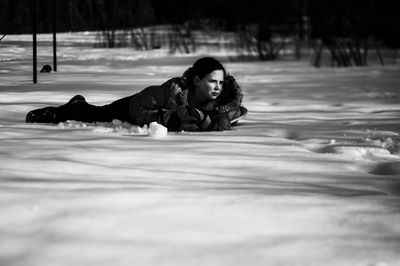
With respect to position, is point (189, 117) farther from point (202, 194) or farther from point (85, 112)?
point (202, 194)

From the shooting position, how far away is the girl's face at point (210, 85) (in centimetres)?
295

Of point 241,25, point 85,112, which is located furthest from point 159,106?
point 241,25

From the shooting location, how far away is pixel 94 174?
1.66 meters

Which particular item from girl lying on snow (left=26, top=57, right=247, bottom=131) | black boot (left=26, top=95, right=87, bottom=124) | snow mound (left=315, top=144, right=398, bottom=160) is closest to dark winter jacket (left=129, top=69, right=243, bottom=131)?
girl lying on snow (left=26, top=57, right=247, bottom=131)

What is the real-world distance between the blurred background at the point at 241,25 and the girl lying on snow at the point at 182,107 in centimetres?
211

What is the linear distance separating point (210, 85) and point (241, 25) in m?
9.87

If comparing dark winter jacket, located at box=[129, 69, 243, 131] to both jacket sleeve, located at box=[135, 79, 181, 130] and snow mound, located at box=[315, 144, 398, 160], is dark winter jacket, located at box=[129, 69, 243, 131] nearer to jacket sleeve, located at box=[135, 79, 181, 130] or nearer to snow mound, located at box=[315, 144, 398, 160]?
jacket sleeve, located at box=[135, 79, 181, 130]

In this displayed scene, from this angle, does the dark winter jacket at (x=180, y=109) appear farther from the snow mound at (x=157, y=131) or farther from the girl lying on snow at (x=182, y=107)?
the snow mound at (x=157, y=131)

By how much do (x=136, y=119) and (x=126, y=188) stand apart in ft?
5.09

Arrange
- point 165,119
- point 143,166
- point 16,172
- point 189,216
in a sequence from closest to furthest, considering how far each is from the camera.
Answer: point 189,216
point 16,172
point 143,166
point 165,119

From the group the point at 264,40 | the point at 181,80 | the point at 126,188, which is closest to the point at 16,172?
the point at 126,188

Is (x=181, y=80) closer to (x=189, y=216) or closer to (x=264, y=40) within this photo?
(x=189, y=216)

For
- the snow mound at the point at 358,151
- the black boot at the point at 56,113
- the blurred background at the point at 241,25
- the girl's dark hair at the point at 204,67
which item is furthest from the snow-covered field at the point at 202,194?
the blurred background at the point at 241,25

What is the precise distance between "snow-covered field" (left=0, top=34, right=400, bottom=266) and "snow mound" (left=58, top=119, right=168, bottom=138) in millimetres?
19
